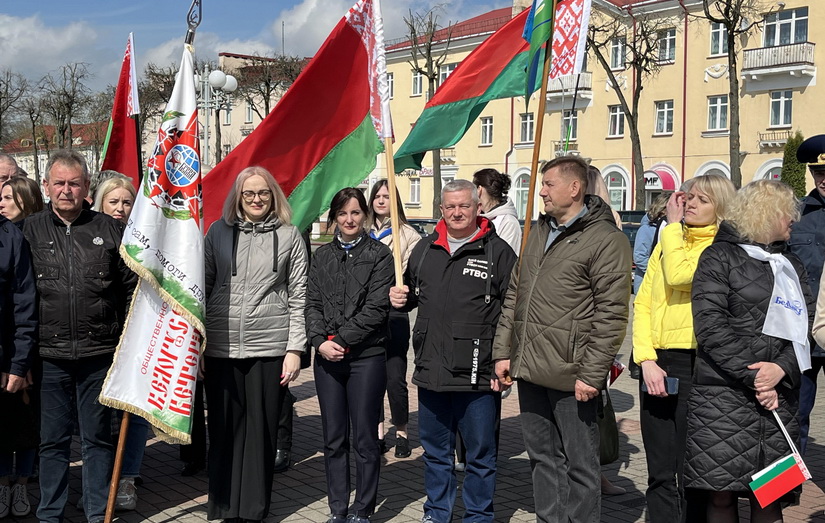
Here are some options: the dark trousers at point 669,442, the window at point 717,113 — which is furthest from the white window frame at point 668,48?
the dark trousers at point 669,442

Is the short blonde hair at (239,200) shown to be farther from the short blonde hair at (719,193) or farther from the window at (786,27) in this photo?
the window at (786,27)

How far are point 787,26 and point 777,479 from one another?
37063 mm

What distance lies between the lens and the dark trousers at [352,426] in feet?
17.7

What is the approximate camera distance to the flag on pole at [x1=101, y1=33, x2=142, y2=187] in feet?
25.9

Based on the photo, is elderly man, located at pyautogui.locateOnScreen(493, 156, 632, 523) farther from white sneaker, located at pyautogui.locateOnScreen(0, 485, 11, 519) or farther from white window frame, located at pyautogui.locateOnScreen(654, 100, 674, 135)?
white window frame, located at pyautogui.locateOnScreen(654, 100, 674, 135)

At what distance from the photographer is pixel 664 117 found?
41.1 metres

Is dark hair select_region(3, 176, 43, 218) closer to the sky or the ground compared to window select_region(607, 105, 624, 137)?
closer to the ground

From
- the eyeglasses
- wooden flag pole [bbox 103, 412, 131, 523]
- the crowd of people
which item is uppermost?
the eyeglasses

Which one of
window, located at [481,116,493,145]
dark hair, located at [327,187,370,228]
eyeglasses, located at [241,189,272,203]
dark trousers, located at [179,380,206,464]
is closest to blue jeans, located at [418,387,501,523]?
dark hair, located at [327,187,370,228]

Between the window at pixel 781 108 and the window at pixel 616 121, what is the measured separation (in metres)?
7.40

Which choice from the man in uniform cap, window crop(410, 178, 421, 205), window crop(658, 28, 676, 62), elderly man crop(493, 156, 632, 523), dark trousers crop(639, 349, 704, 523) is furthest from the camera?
window crop(410, 178, 421, 205)

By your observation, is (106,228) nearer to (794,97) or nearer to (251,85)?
(794,97)

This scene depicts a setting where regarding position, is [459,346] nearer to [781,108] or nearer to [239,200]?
→ [239,200]

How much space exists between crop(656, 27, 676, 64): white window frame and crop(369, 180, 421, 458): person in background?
36.0 m
